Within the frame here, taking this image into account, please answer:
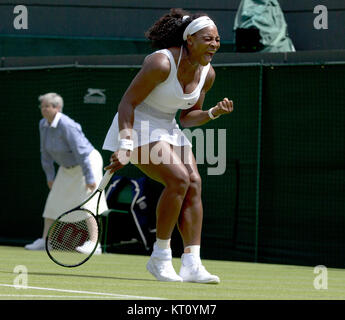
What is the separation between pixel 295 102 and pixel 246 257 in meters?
1.75

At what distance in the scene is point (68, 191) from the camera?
35.8ft

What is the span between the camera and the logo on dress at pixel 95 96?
11.6m

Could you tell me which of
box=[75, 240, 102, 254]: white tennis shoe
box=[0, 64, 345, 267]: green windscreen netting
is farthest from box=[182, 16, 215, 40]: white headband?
box=[0, 64, 345, 267]: green windscreen netting

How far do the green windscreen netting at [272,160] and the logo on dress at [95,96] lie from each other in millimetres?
15

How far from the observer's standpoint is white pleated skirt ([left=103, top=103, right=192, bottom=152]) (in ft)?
22.4

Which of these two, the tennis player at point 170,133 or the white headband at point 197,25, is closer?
the tennis player at point 170,133

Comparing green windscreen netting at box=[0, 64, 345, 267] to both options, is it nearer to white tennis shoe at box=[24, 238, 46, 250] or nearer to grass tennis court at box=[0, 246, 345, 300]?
grass tennis court at box=[0, 246, 345, 300]

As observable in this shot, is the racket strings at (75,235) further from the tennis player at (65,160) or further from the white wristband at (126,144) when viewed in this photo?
the tennis player at (65,160)

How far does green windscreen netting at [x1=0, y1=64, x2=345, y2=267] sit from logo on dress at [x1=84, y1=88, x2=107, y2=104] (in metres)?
0.01

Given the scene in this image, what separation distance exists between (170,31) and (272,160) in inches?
146

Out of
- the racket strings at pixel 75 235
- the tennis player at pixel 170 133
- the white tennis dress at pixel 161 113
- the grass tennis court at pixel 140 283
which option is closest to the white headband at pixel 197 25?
the tennis player at pixel 170 133
